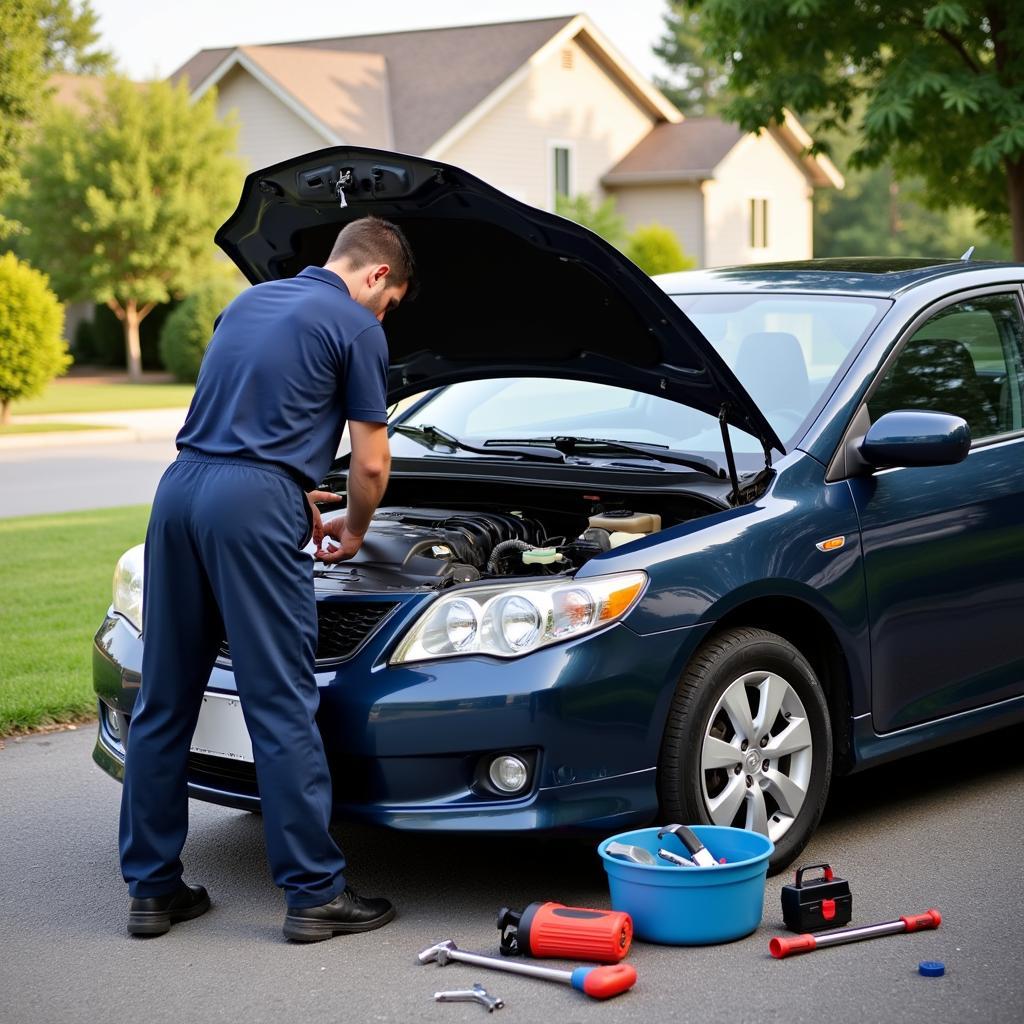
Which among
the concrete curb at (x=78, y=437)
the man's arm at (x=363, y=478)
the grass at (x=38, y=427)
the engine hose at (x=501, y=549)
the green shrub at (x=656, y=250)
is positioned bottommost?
the concrete curb at (x=78, y=437)

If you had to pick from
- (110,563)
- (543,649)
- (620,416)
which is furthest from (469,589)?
(110,563)

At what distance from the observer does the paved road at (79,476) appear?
1478cm

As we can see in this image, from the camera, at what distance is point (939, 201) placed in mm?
18828

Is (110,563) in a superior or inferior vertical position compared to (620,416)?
inferior

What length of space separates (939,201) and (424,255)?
14688 millimetres

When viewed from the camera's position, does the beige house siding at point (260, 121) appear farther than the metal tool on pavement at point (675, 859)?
Yes

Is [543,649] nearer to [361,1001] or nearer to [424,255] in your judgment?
[361,1001]

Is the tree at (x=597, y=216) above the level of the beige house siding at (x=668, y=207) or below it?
below

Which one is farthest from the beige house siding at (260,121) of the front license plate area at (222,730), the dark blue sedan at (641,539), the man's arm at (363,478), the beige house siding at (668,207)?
the front license plate area at (222,730)

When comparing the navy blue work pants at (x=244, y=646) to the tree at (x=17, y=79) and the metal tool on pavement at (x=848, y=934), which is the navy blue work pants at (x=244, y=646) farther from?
the tree at (x=17, y=79)

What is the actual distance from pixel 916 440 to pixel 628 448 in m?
1.03

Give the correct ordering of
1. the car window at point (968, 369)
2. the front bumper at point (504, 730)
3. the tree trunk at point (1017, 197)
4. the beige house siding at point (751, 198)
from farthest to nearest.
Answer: the beige house siding at point (751, 198) < the tree trunk at point (1017, 197) < the car window at point (968, 369) < the front bumper at point (504, 730)

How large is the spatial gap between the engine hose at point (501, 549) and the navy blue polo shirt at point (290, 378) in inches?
29.7

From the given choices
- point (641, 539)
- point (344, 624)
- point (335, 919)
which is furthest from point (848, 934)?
point (344, 624)
